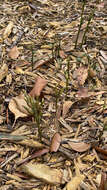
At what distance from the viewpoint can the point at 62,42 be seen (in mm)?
2035

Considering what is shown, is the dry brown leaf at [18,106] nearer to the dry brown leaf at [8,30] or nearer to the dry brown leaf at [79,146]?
the dry brown leaf at [79,146]

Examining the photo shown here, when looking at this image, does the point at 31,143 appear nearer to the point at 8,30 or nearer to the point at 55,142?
the point at 55,142

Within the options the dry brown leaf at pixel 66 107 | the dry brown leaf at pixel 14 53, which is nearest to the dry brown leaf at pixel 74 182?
the dry brown leaf at pixel 66 107

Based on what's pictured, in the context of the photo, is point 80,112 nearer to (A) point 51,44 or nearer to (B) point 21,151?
(B) point 21,151

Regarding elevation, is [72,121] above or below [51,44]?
below

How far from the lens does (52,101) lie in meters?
1.60

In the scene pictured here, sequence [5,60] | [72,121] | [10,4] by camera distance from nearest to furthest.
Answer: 1. [72,121]
2. [5,60]
3. [10,4]

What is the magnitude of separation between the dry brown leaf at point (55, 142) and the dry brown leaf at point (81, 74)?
0.46m

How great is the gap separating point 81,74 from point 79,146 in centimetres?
58

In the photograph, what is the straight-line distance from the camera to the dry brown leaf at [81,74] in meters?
1.72

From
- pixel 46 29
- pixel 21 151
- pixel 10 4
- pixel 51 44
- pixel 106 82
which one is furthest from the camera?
pixel 10 4

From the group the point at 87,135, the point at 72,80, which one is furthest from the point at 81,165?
the point at 72,80

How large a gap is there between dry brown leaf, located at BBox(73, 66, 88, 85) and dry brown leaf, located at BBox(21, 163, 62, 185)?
0.65 metres

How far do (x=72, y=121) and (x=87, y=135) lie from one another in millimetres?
126
